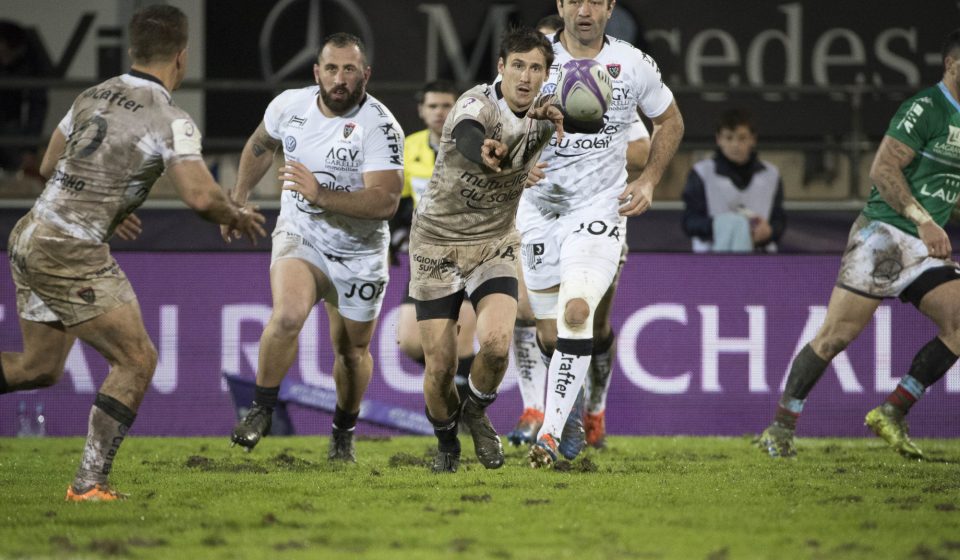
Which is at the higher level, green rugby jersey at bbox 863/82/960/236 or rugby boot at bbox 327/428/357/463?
green rugby jersey at bbox 863/82/960/236

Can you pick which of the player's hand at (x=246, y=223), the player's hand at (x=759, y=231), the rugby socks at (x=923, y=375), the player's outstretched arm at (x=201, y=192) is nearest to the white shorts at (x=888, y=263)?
the rugby socks at (x=923, y=375)

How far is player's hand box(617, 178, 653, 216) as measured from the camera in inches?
306

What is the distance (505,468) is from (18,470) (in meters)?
2.70

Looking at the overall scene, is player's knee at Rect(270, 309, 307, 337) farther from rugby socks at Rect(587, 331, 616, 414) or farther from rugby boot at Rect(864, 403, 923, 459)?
rugby boot at Rect(864, 403, 923, 459)

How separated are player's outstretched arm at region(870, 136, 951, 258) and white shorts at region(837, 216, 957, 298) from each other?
200 mm

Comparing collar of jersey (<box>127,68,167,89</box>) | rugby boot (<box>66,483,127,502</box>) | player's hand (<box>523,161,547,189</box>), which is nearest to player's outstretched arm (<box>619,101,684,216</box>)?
player's hand (<box>523,161,547,189</box>)

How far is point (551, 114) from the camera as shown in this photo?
7211 mm

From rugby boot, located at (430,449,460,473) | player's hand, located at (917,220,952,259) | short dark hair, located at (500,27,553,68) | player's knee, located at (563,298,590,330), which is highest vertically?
short dark hair, located at (500,27,553,68)

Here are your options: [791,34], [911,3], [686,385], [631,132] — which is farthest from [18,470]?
[911,3]

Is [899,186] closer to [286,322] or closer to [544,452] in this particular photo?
[544,452]

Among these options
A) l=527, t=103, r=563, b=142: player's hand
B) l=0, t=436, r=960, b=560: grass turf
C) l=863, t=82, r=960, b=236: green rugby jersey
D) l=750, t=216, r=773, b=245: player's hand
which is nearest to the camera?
l=0, t=436, r=960, b=560: grass turf

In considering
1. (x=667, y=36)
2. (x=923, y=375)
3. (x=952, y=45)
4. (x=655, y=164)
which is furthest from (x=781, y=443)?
(x=667, y=36)

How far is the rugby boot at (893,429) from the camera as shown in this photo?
889cm

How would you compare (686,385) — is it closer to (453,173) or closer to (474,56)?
(453,173)
